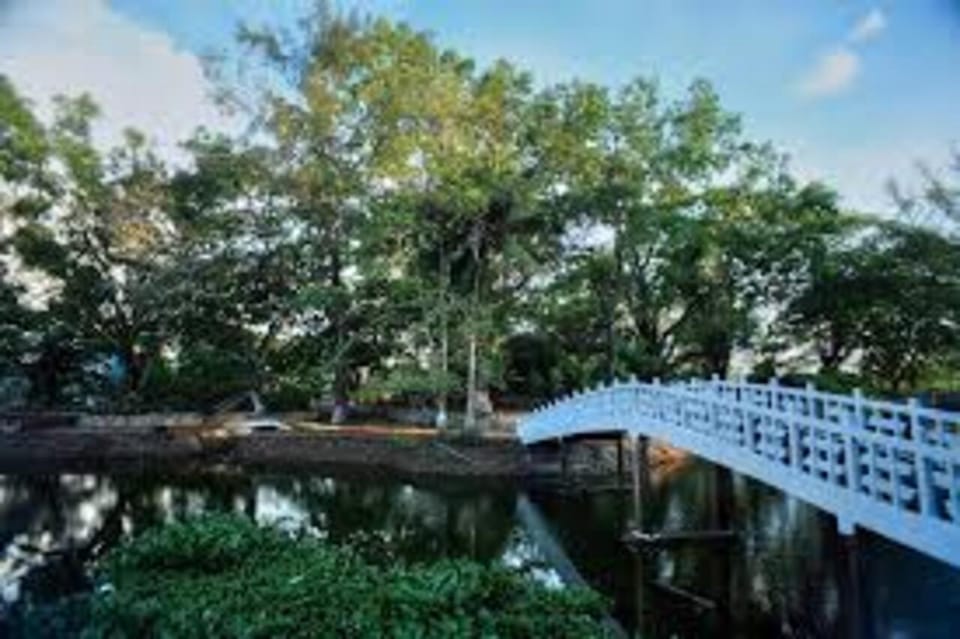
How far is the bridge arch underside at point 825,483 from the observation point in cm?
926

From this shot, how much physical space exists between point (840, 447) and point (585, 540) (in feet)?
25.9

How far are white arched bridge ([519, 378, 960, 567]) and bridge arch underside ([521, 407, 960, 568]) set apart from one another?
0.01 metres

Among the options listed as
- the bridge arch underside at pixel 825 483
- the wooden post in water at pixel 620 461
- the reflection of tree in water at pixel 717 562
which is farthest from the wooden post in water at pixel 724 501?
the wooden post in water at pixel 620 461

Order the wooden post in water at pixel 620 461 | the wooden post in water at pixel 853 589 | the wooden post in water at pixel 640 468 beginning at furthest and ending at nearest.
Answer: the wooden post in water at pixel 620 461 < the wooden post in water at pixel 640 468 < the wooden post in water at pixel 853 589

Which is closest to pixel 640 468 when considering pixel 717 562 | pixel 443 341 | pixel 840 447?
pixel 717 562

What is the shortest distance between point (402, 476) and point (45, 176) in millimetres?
16782

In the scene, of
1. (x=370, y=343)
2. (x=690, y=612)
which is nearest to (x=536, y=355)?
(x=370, y=343)

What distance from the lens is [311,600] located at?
337 inches

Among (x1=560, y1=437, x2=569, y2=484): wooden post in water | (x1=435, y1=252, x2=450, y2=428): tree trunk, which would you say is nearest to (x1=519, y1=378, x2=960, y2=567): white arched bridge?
(x1=560, y1=437, x2=569, y2=484): wooden post in water

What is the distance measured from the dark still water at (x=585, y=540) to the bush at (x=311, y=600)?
3736mm

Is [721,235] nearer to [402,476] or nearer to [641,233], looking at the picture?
[641,233]

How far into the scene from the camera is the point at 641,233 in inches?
1265

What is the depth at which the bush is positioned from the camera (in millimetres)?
8031

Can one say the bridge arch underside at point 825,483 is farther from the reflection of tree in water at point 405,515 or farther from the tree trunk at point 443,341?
the tree trunk at point 443,341
